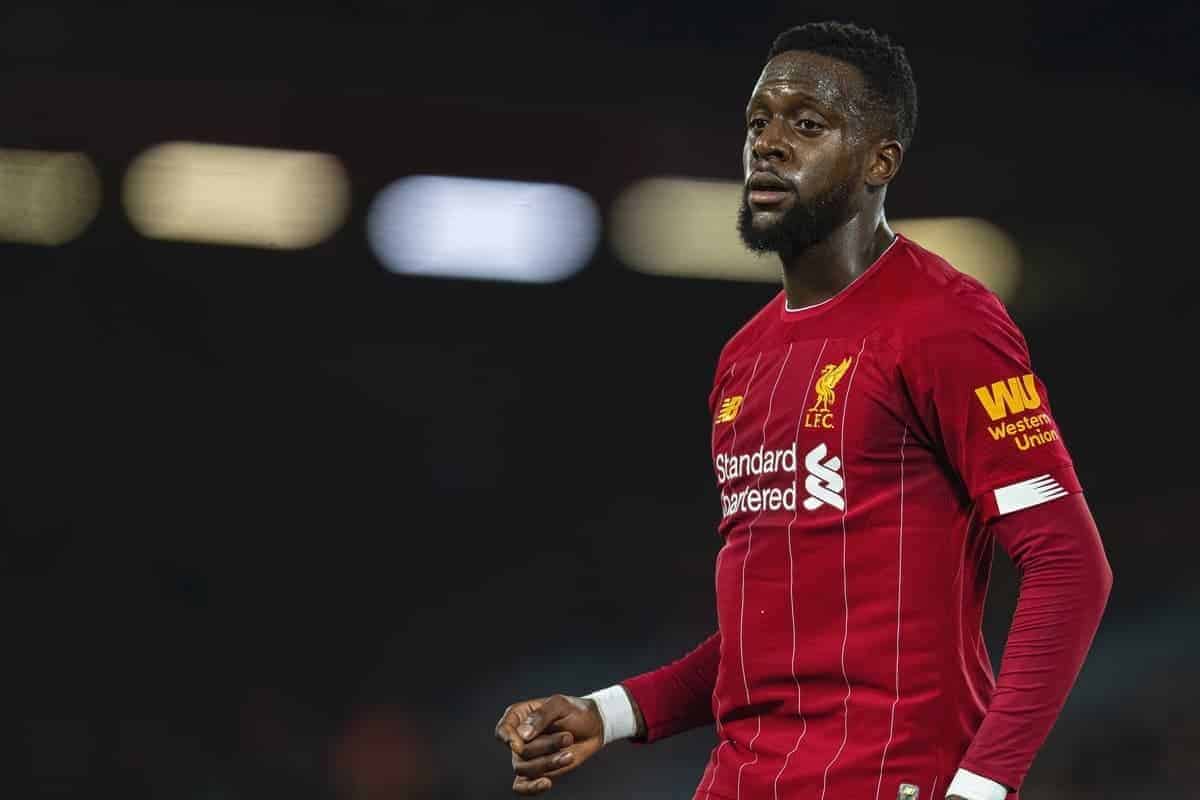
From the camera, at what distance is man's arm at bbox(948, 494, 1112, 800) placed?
141 centimetres

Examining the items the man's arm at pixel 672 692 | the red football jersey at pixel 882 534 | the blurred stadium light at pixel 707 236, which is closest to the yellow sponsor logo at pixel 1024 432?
the red football jersey at pixel 882 534

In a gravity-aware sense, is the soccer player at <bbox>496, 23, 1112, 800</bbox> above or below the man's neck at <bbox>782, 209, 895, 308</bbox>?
below

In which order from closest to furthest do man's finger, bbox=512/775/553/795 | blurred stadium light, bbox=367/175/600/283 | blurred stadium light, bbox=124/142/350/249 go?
man's finger, bbox=512/775/553/795 → blurred stadium light, bbox=124/142/350/249 → blurred stadium light, bbox=367/175/600/283

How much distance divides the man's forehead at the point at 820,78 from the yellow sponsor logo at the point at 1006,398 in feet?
1.32

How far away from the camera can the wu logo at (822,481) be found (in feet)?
5.11

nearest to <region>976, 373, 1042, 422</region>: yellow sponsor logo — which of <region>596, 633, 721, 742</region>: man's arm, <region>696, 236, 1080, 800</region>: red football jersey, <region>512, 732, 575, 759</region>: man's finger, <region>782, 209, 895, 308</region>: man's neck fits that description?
<region>696, 236, 1080, 800</region>: red football jersey

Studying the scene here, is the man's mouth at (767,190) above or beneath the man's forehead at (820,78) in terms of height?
beneath

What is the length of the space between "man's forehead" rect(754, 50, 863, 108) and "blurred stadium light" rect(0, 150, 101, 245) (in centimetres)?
317

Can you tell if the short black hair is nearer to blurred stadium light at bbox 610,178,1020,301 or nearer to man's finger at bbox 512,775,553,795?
man's finger at bbox 512,775,553,795

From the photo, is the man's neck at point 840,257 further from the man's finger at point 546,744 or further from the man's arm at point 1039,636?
the man's finger at point 546,744

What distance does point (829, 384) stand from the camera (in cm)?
159

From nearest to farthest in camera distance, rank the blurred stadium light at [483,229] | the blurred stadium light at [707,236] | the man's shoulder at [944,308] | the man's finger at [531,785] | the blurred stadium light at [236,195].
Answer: the man's shoulder at [944,308]
the man's finger at [531,785]
the blurred stadium light at [236,195]
the blurred stadium light at [483,229]
the blurred stadium light at [707,236]

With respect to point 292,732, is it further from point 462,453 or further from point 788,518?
point 788,518

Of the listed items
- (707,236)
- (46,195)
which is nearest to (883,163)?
(707,236)
